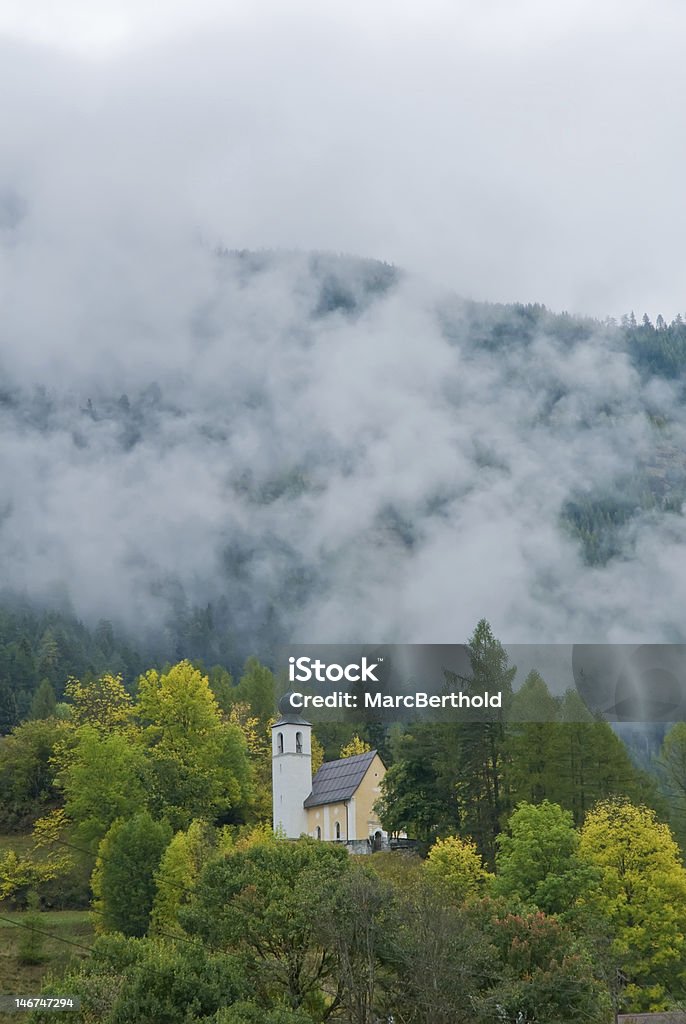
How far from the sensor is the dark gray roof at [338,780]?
80.3 meters

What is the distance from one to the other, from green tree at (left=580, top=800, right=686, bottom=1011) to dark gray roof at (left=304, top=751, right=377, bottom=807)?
2571cm

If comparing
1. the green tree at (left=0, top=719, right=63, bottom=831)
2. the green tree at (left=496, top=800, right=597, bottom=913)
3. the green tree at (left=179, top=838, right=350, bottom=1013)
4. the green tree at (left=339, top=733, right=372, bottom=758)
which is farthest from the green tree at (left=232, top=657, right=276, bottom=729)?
the green tree at (left=179, top=838, right=350, bottom=1013)

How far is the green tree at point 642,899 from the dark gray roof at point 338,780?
25706 millimetres

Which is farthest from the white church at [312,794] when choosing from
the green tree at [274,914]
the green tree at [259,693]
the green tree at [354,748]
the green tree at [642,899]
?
the green tree at [274,914]

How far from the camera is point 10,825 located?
270ft

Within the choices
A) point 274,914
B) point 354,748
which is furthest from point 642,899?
point 354,748

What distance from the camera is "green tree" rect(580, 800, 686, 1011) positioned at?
52.3m

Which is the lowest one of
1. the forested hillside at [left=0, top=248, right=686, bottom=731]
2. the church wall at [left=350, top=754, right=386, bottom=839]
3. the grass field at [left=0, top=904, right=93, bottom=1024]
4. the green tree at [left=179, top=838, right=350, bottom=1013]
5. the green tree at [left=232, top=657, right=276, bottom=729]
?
the grass field at [left=0, top=904, right=93, bottom=1024]

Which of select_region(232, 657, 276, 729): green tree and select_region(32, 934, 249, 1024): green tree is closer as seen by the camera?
select_region(32, 934, 249, 1024): green tree

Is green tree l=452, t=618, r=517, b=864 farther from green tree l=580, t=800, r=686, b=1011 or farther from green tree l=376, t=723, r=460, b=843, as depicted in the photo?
green tree l=580, t=800, r=686, b=1011

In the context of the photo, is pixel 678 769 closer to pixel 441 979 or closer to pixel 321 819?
pixel 321 819

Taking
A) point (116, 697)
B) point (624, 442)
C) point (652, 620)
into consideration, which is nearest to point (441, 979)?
point (116, 697)

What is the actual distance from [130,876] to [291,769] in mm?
18427

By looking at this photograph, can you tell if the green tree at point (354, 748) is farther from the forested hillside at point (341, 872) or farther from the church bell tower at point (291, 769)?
the church bell tower at point (291, 769)
